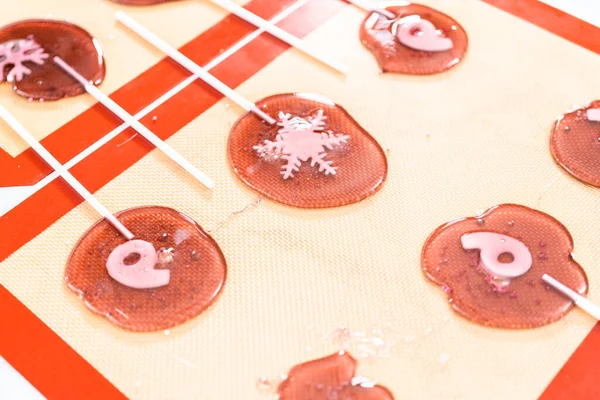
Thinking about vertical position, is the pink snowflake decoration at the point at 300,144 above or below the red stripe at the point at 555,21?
below

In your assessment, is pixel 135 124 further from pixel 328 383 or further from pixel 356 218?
pixel 328 383

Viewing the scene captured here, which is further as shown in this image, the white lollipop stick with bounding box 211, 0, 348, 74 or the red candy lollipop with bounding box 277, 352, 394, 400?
the white lollipop stick with bounding box 211, 0, 348, 74

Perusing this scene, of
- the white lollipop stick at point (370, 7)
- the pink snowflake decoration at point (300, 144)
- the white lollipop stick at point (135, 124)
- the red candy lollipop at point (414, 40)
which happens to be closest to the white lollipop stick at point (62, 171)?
the white lollipop stick at point (135, 124)

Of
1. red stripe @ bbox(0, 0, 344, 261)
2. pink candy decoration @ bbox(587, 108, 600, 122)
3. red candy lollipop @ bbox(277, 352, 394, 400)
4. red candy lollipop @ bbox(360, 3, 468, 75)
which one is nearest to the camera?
red candy lollipop @ bbox(277, 352, 394, 400)

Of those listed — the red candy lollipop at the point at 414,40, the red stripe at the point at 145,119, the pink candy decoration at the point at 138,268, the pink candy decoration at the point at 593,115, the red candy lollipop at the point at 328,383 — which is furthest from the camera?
the red candy lollipop at the point at 414,40

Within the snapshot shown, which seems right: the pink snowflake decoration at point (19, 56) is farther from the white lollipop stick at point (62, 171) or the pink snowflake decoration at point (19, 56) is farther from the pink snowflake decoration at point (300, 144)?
the pink snowflake decoration at point (300, 144)

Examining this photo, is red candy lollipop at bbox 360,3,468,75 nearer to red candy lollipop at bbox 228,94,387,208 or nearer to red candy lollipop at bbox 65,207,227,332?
red candy lollipop at bbox 228,94,387,208

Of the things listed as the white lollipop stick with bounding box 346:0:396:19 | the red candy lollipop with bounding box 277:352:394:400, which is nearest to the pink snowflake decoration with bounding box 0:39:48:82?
the white lollipop stick with bounding box 346:0:396:19

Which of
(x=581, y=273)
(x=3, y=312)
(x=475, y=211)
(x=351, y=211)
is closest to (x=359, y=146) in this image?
(x=351, y=211)
